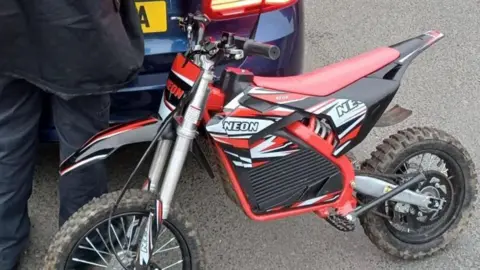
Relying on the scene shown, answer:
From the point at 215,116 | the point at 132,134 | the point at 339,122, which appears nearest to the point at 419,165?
the point at 339,122

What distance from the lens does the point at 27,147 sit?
112 inches

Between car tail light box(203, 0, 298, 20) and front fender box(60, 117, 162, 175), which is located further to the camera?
car tail light box(203, 0, 298, 20)

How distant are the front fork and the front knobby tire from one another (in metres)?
0.97

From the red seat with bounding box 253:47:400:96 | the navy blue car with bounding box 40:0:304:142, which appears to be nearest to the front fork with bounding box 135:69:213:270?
the red seat with bounding box 253:47:400:96

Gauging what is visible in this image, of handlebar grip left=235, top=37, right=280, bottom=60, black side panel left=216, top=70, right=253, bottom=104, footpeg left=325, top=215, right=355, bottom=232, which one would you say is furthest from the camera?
footpeg left=325, top=215, right=355, bottom=232

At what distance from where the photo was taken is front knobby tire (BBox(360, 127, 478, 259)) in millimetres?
3104

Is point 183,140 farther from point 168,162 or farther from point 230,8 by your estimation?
point 230,8

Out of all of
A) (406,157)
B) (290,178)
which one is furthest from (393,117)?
(290,178)

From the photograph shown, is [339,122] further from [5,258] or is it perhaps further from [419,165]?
[5,258]

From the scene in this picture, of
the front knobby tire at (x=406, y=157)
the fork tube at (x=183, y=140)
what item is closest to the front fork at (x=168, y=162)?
the fork tube at (x=183, y=140)

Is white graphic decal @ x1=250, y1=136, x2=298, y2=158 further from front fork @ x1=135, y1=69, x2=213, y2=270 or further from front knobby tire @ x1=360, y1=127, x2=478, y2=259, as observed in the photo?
front knobby tire @ x1=360, y1=127, x2=478, y2=259

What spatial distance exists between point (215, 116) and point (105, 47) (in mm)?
442

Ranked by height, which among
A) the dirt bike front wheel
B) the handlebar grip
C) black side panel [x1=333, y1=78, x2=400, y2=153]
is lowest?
the dirt bike front wheel

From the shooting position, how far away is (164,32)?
9.86 feet
